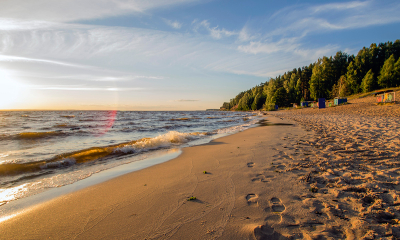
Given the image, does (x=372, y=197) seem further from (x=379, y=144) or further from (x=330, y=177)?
(x=379, y=144)

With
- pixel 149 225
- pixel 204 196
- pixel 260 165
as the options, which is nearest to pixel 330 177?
pixel 260 165

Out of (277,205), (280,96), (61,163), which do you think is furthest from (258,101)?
(277,205)

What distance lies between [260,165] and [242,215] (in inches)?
99.6

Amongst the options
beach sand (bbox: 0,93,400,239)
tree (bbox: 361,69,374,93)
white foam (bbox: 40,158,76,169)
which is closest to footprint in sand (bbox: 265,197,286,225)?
beach sand (bbox: 0,93,400,239)

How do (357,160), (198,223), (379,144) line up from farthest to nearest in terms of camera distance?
1. (379,144)
2. (357,160)
3. (198,223)

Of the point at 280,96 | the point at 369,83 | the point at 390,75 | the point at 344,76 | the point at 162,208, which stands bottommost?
the point at 162,208

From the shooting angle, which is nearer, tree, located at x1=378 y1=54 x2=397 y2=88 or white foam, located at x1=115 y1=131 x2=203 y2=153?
white foam, located at x1=115 y1=131 x2=203 y2=153

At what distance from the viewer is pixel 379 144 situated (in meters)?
6.16

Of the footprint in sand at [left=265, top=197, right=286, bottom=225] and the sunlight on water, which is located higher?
the footprint in sand at [left=265, top=197, right=286, bottom=225]

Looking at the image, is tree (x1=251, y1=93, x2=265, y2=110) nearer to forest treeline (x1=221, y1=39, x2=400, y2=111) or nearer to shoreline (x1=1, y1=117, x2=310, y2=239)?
forest treeline (x1=221, y1=39, x2=400, y2=111)

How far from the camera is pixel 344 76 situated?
6856 centimetres

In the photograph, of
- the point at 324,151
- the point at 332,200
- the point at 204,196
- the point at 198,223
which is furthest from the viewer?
the point at 324,151

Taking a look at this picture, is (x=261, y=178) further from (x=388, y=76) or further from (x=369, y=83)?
(x=388, y=76)

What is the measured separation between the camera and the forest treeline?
59.9 m
